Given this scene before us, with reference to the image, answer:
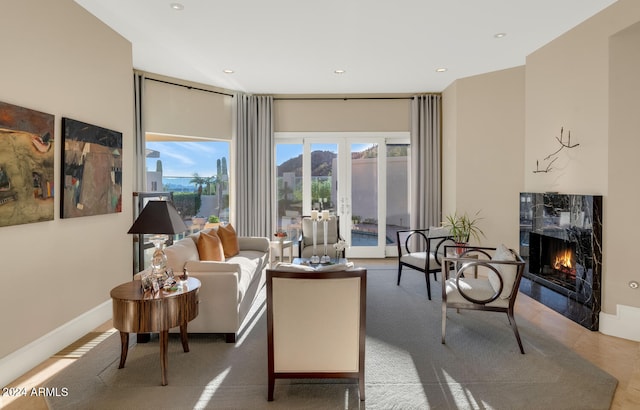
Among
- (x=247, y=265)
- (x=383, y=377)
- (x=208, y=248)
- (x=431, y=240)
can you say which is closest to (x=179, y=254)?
(x=208, y=248)

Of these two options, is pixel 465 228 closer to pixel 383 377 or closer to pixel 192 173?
pixel 383 377

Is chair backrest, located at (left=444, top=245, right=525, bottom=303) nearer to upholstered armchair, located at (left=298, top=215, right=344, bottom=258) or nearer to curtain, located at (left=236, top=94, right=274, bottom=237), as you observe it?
upholstered armchair, located at (left=298, top=215, right=344, bottom=258)

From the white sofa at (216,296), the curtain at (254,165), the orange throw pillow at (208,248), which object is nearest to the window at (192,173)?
the curtain at (254,165)

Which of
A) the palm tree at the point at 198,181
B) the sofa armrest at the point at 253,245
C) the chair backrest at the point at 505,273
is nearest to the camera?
the chair backrest at the point at 505,273

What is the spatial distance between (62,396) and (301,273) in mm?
1804

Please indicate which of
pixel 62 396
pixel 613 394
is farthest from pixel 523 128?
pixel 62 396

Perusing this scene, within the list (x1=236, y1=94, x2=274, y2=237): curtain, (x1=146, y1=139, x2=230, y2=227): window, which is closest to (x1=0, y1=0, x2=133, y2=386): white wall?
(x1=146, y1=139, x2=230, y2=227): window

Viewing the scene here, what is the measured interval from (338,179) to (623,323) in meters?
4.50

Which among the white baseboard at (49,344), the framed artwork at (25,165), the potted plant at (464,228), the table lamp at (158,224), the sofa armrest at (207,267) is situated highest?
the framed artwork at (25,165)

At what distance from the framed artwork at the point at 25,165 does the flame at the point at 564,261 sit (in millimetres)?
5046

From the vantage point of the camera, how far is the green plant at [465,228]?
5363 mm

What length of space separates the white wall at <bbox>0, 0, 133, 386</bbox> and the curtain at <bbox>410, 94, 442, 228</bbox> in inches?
181

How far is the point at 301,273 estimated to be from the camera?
6.87 ft

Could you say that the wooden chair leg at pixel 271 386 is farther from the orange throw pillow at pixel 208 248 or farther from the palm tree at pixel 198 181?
the palm tree at pixel 198 181
